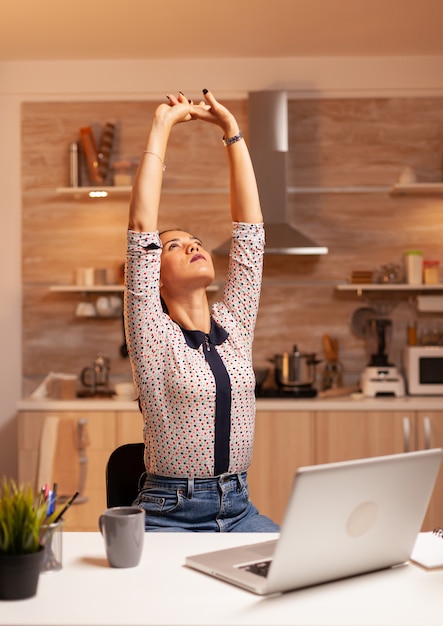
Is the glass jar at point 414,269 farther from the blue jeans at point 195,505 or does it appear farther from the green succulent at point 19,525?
the green succulent at point 19,525

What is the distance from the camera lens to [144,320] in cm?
215

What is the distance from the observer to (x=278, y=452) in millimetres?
4266

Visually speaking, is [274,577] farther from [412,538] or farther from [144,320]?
[144,320]

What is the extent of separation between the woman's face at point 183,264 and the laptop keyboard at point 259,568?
871mm

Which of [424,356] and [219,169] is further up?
[219,169]

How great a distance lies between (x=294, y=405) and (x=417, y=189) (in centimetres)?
141

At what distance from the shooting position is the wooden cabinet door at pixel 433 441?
4.19 meters

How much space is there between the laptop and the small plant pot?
32 centimetres

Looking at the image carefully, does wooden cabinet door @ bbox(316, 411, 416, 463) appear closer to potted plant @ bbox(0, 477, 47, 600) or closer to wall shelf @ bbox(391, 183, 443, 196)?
wall shelf @ bbox(391, 183, 443, 196)

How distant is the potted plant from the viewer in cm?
142

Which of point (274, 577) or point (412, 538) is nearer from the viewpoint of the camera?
point (274, 577)

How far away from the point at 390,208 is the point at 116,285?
1.60 metres

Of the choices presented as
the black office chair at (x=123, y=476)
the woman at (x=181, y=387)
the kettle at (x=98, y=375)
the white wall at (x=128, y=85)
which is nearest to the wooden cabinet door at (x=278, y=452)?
the kettle at (x=98, y=375)

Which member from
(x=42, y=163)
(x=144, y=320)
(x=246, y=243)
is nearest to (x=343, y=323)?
(x=42, y=163)
